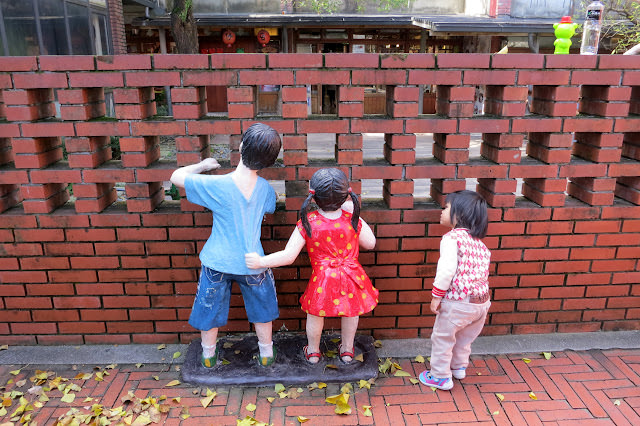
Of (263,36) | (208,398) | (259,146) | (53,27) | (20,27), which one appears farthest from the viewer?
(263,36)

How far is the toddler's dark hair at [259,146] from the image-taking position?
267 cm

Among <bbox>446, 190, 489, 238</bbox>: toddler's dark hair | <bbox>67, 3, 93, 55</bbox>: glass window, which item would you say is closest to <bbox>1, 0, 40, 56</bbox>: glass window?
<bbox>67, 3, 93, 55</bbox>: glass window

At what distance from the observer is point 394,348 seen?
344cm

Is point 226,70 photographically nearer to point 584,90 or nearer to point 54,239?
point 54,239

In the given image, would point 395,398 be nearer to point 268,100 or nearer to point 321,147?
point 321,147

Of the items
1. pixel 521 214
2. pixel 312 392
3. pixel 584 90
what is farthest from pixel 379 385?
pixel 584 90

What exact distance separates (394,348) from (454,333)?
0.61 metres

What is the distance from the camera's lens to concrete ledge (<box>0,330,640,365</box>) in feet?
10.9

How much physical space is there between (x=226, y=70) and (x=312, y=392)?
2089 millimetres

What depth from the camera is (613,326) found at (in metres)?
3.64

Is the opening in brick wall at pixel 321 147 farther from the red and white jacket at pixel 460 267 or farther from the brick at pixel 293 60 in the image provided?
the red and white jacket at pixel 460 267

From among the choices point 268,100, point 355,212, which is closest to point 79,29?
point 268,100

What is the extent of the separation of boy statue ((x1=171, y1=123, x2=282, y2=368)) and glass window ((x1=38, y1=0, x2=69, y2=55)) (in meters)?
9.02

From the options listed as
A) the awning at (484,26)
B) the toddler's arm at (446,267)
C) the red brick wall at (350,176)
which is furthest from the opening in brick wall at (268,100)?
the toddler's arm at (446,267)
